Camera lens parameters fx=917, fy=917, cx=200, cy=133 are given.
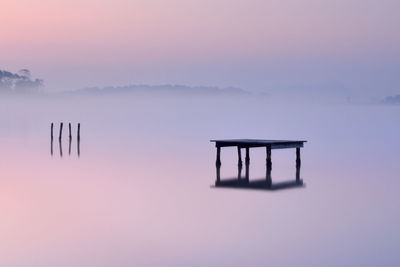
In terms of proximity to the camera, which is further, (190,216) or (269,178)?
(269,178)

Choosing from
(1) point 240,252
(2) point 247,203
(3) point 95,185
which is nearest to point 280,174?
(3) point 95,185

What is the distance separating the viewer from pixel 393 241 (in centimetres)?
1686

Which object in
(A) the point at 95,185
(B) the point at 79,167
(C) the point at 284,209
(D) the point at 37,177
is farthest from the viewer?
(B) the point at 79,167

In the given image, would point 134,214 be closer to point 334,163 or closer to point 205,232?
point 205,232

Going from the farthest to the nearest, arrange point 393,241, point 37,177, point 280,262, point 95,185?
point 37,177, point 95,185, point 393,241, point 280,262

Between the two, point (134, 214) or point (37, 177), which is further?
point (37, 177)

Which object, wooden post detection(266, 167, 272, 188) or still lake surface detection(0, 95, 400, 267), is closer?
still lake surface detection(0, 95, 400, 267)

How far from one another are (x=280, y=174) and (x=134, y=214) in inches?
452

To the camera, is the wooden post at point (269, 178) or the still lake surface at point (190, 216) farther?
the wooden post at point (269, 178)

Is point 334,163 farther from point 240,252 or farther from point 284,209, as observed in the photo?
point 240,252


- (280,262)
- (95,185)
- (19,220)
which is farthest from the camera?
(95,185)

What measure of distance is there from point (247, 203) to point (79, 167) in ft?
43.5

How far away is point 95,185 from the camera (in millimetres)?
27000

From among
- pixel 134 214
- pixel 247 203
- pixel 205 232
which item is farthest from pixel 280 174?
pixel 205 232
